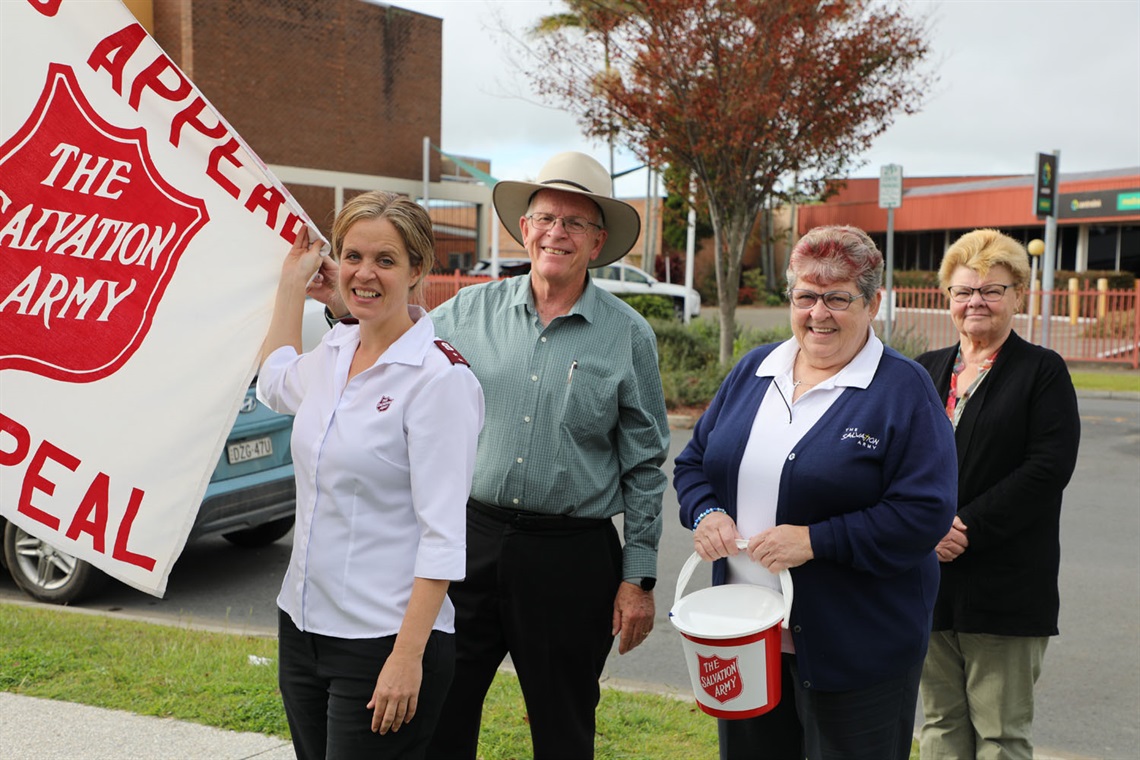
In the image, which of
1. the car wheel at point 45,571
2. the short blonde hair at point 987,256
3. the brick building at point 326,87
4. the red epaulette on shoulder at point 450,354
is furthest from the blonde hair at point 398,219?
the brick building at point 326,87

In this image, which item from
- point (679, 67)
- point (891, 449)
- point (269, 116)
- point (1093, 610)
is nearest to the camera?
point (891, 449)

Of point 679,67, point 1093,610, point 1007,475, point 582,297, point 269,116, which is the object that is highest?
point 269,116

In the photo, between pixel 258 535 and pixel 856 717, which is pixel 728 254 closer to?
Result: pixel 258 535

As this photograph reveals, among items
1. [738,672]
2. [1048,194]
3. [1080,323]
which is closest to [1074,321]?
[1080,323]

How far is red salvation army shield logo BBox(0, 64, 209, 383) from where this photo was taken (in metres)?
2.91

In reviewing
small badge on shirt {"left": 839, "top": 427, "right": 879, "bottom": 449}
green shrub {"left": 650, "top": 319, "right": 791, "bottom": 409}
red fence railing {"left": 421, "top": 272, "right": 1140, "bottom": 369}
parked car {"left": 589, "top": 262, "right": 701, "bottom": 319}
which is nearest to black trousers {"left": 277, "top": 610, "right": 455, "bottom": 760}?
small badge on shirt {"left": 839, "top": 427, "right": 879, "bottom": 449}

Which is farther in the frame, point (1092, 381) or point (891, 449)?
point (1092, 381)

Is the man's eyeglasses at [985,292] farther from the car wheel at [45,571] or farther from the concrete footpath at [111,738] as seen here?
the car wheel at [45,571]

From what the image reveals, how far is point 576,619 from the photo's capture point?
3.32m

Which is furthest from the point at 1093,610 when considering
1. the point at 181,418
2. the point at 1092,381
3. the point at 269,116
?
the point at 269,116

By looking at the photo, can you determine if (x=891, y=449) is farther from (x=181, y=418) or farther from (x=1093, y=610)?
(x=1093, y=610)

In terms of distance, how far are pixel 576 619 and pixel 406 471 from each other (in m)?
0.99

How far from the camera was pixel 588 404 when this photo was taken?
3.29 meters

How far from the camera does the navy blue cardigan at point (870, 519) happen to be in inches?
111
